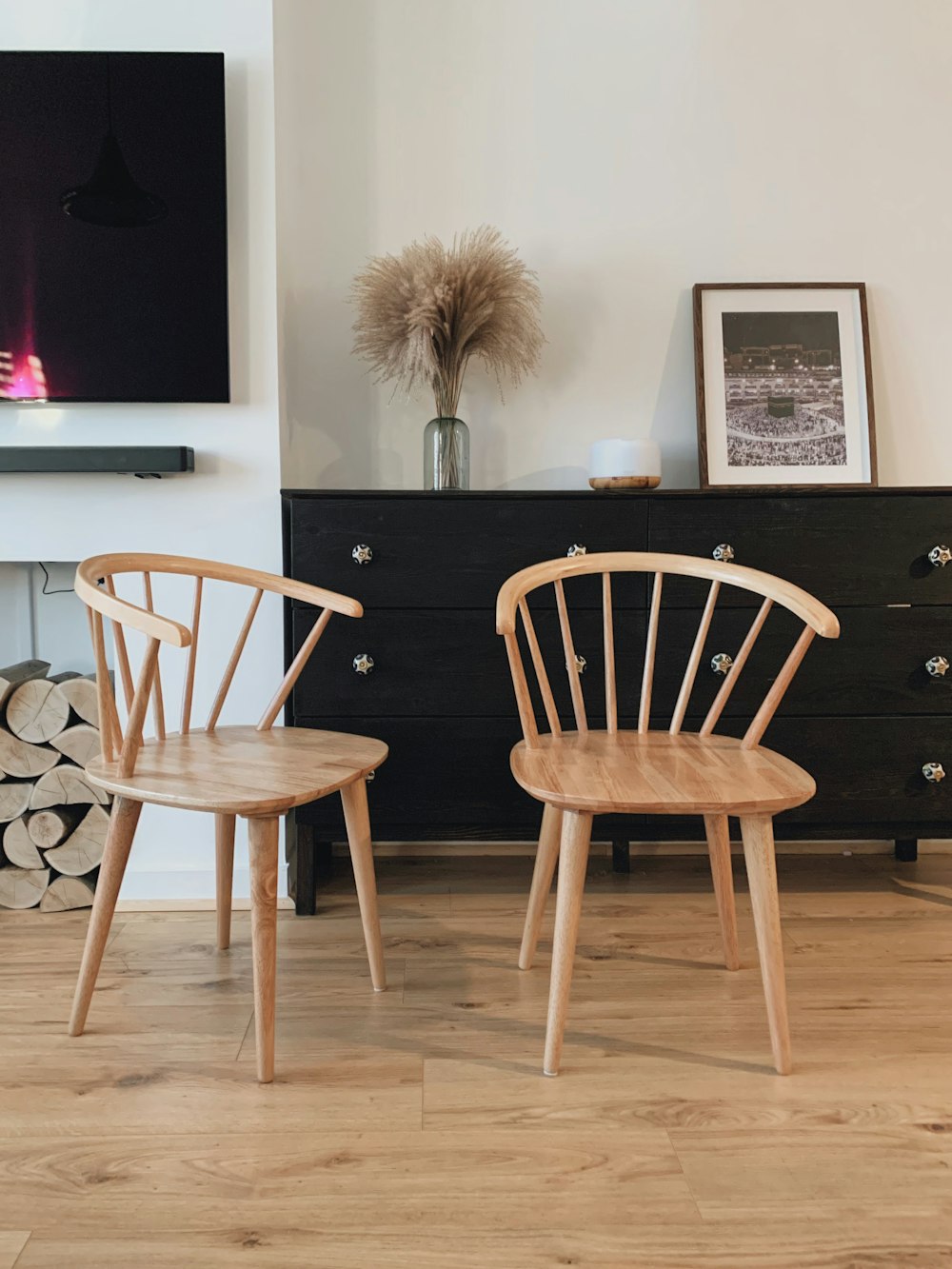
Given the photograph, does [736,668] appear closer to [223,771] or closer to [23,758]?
[223,771]

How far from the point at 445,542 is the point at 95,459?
0.75m

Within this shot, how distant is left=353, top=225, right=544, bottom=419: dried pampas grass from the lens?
2176mm

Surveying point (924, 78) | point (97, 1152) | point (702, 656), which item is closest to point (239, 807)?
point (97, 1152)

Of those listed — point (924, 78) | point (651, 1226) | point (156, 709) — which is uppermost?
point (924, 78)

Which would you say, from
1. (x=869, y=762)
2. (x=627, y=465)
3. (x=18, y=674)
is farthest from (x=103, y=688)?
(x=869, y=762)

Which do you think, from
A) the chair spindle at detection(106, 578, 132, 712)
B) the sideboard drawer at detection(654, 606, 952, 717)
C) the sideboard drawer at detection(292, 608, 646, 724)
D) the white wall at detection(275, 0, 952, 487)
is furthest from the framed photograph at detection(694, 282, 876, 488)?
the chair spindle at detection(106, 578, 132, 712)

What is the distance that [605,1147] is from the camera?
1.32 meters

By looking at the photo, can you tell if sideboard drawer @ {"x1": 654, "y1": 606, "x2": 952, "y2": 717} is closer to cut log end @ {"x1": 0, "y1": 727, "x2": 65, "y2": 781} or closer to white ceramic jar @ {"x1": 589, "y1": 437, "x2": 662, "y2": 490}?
white ceramic jar @ {"x1": 589, "y1": 437, "x2": 662, "y2": 490}

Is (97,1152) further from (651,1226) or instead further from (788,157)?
(788,157)

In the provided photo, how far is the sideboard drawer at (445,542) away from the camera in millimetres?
2072

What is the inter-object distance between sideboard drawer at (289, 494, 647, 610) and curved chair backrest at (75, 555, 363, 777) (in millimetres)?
194

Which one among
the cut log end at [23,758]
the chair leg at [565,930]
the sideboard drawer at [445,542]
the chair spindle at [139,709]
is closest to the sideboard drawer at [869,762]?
the sideboard drawer at [445,542]

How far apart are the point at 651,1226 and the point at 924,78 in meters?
2.65

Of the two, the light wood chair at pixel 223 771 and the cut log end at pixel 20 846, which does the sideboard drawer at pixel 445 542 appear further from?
the cut log end at pixel 20 846
